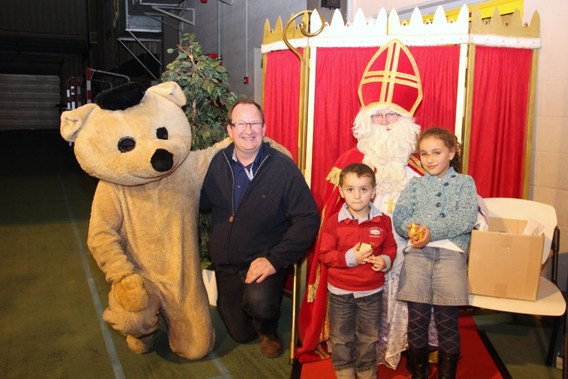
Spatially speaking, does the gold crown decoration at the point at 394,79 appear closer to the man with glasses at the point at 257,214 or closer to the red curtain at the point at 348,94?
the red curtain at the point at 348,94

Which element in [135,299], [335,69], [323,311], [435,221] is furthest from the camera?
[335,69]

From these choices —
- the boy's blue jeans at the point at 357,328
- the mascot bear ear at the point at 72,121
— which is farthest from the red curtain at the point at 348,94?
the mascot bear ear at the point at 72,121

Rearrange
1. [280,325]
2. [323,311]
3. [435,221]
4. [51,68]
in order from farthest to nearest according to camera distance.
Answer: [51,68] < [280,325] < [323,311] < [435,221]

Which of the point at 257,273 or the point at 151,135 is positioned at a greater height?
the point at 151,135

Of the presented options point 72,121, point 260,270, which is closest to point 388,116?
point 260,270

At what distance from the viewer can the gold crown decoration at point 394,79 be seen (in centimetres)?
293

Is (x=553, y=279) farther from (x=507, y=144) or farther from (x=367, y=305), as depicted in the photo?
(x=367, y=305)

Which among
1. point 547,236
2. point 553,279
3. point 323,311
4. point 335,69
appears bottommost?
point 323,311

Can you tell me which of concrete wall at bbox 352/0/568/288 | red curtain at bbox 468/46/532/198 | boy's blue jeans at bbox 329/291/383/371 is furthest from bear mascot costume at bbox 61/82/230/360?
concrete wall at bbox 352/0/568/288

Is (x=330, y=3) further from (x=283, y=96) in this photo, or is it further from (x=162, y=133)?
(x=162, y=133)

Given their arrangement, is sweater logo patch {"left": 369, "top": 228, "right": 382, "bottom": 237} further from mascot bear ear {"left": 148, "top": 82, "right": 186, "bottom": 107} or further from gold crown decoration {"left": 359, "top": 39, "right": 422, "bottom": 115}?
mascot bear ear {"left": 148, "top": 82, "right": 186, "bottom": 107}

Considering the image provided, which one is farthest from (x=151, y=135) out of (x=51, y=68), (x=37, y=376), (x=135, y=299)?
(x=51, y=68)

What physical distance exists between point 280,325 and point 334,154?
45.4 inches

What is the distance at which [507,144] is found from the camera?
3238 millimetres
